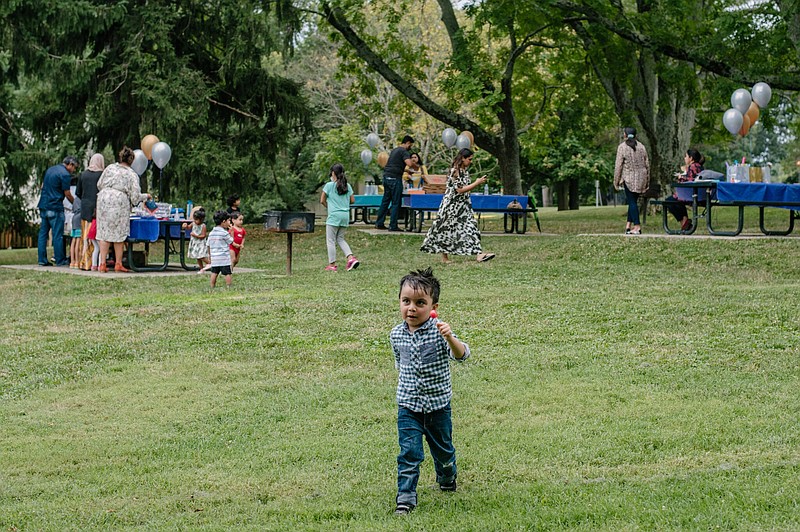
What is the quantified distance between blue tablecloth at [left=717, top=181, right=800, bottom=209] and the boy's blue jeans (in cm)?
1457

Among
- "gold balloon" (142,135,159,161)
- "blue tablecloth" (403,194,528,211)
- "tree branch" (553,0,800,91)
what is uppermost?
"tree branch" (553,0,800,91)

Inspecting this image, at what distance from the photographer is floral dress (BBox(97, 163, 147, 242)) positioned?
745 inches

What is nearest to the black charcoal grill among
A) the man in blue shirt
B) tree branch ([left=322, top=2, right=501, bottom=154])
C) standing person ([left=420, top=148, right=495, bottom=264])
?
standing person ([left=420, top=148, right=495, bottom=264])

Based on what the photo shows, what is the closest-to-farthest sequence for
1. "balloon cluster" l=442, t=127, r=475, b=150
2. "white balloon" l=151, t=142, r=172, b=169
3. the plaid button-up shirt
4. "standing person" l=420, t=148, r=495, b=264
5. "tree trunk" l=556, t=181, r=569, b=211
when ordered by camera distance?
the plaid button-up shirt
"standing person" l=420, t=148, r=495, b=264
"white balloon" l=151, t=142, r=172, b=169
"balloon cluster" l=442, t=127, r=475, b=150
"tree trunk" l=556, t=181, r=569, b=211

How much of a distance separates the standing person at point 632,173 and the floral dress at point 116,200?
9.23 meters

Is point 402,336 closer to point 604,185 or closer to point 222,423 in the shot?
point 222,423

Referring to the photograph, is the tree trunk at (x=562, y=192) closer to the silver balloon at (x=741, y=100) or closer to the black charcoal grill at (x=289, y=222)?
the silver balloon at (x=741, y=100)

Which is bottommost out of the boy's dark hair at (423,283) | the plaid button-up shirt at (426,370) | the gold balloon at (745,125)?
the plaid button-up shirt at (426,370)

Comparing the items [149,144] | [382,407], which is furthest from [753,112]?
[382,407]

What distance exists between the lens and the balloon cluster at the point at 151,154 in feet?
75.8

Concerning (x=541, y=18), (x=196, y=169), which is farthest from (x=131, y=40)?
(x=541, y=18)

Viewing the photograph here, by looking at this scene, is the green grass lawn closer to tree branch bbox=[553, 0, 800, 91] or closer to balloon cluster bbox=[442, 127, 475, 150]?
tree branch bbox=[553, 0, 800, 91]

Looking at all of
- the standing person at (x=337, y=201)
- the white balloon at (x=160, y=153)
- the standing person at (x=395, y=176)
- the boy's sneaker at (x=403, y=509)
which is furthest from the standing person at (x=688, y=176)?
the boy's sneaker at (x=403, y=509)

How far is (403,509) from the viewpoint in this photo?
5.87 m
